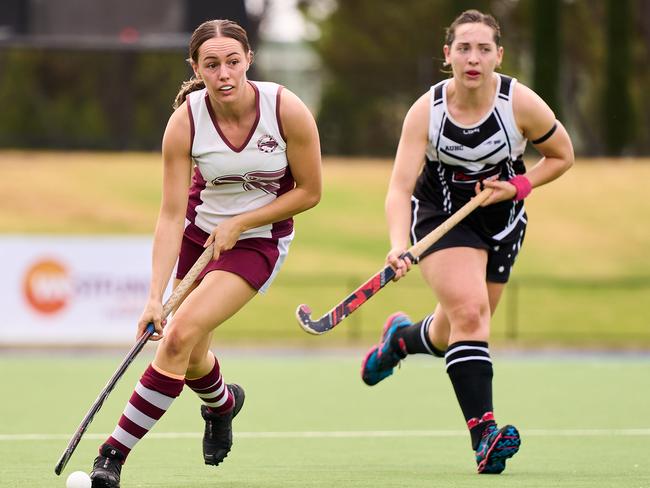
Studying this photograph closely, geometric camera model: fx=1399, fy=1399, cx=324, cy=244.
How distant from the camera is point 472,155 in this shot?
6250 millimetres

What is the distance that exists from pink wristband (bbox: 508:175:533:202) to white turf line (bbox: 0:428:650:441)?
5.74 feet

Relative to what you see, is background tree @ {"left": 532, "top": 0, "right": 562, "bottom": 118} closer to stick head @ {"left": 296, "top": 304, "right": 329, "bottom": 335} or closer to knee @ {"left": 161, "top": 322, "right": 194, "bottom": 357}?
stick head @ {"left": 296, "top": 304, "right": 329, "bottom": 335}

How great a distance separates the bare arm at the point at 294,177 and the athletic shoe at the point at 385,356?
187 cm

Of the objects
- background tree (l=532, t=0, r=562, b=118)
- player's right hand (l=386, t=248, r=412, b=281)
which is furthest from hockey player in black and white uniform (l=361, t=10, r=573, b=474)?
background tree (l=532, t=0, r=562, b=118)

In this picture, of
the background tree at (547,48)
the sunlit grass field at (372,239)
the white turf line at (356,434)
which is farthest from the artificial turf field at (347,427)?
the background tree at (547,48)

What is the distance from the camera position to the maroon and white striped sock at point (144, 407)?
5.39m

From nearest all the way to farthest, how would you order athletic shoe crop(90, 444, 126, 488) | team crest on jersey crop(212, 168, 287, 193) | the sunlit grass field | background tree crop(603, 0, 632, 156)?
athletic shoe crop(90, 444, 126, 488), team crest on jersey crop(212, 168, 287, 193), the sunlit grass field, background tree crop(603, 0, 632, 156)

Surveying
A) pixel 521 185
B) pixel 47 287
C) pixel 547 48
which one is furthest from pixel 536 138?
pixel 547 48

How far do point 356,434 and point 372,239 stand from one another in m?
15.8

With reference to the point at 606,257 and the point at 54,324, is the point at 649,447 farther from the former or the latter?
the point at 606,257

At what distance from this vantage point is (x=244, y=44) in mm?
5523

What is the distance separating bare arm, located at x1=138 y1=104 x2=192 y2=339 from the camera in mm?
5551

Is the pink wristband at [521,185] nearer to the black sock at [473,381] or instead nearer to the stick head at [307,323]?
the black sock at [473,381]

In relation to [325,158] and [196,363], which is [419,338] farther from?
[325,158]
